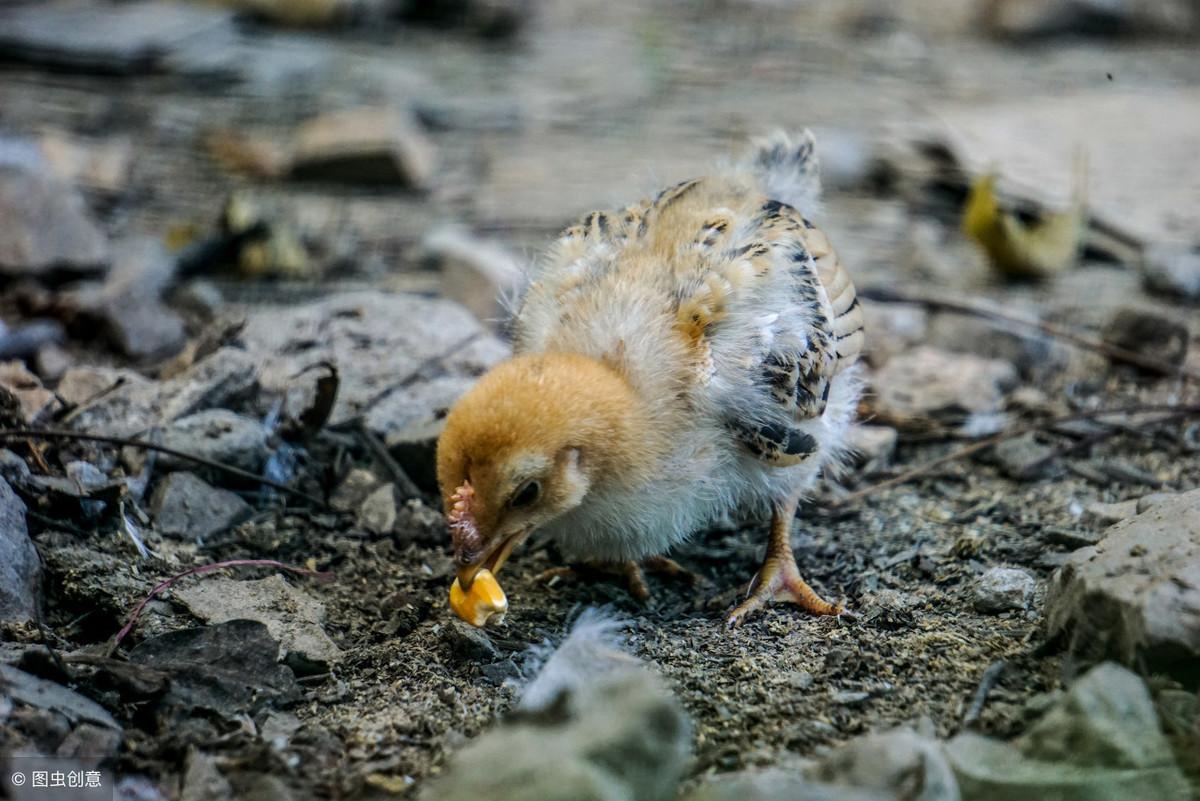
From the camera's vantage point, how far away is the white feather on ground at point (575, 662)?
302 centimetres

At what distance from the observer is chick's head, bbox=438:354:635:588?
3.15m

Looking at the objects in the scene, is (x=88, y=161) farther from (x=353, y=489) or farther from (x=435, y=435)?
(x=435, y=435)

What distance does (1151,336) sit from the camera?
18.0 ft

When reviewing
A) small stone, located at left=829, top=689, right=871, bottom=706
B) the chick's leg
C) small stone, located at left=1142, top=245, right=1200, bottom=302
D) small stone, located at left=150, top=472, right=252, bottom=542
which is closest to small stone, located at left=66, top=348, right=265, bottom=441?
small stone, located at left=150, top=472, right=252, bottom=542

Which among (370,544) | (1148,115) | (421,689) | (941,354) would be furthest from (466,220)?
(1148,115)

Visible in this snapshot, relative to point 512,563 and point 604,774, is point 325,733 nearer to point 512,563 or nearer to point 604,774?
point 604,774

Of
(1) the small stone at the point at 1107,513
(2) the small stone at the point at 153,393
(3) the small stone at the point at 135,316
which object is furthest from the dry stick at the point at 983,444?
(3) the small stone at the point at 135,316

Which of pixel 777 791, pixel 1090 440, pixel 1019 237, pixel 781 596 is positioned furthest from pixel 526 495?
pixel 1019 237

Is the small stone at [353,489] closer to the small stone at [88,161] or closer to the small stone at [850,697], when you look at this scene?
the small stone at [850,697]

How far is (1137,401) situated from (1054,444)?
659 mm

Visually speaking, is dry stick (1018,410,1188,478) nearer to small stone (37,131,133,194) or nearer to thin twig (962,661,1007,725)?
thin twig (962,661,1007,725)

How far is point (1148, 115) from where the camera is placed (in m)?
8.80

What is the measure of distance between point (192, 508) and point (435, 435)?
33.4 inches

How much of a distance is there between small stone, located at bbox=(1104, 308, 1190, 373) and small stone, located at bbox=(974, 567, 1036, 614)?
231cm
